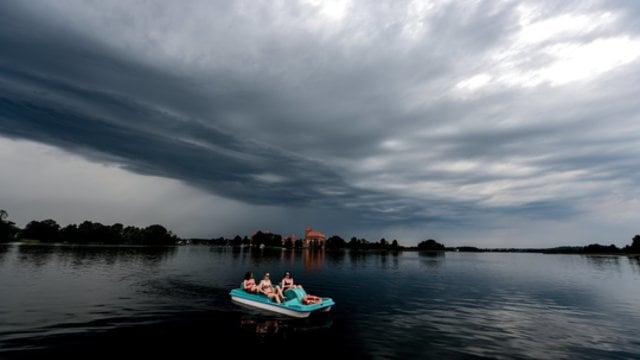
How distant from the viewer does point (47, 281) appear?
155 ft

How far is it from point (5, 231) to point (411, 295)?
24813 centimetres

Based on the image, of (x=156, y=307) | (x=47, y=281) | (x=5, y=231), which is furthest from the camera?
(x=5, y=231)

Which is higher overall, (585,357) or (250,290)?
(250,290)

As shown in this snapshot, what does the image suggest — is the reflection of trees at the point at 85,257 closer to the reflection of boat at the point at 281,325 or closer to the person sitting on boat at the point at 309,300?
the reflection of boat at the point at 281,325

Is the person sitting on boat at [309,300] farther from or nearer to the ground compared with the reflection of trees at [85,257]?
farther from the ground

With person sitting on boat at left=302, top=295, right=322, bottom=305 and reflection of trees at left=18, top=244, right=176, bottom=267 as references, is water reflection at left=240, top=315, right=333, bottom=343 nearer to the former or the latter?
person sitting on boat at left=302, top=295, right=322, bottom=305

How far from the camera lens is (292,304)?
1152 inches

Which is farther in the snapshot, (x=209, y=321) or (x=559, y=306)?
(x=559, y=306)

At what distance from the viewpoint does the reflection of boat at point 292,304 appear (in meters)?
28.9

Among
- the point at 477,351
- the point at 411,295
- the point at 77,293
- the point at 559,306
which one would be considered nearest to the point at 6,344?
the point at 77,293

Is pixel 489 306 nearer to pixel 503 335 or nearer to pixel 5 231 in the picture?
pixel 503 335

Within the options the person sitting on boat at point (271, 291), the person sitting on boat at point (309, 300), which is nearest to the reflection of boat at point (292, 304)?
the person sitting on boat at point (309, 300)

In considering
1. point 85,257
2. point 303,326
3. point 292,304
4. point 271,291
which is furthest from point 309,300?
point 85,257

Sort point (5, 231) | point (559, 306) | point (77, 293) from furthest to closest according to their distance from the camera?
point (5, 231) → point (559, 306) → point (77, 293)
